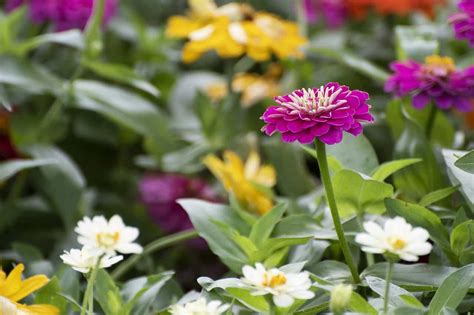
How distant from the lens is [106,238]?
0.49 m

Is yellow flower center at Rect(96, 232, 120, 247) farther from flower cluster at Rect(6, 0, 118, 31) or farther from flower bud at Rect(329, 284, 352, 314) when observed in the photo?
flower cluster at Rect(6, 0, 118, 31)

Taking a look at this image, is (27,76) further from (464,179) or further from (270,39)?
(464,179)

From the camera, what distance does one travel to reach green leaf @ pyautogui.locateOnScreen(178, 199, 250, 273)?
0.59 m

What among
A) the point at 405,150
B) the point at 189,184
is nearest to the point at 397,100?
the point at 405,150

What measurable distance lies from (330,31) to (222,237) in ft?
2.24

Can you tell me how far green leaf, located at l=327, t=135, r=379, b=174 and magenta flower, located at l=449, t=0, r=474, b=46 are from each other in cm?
11

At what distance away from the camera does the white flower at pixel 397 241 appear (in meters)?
0.44

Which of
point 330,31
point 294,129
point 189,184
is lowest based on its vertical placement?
point 189,184

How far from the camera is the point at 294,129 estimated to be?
489 millimetres

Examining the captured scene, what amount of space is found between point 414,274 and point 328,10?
0.71 metres

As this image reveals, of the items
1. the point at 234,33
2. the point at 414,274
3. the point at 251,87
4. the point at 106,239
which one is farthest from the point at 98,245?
the point at 251,87

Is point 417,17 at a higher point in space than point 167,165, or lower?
higher

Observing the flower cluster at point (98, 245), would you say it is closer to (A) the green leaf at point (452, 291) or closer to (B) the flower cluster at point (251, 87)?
(A) the green leaf at point (452, 291)

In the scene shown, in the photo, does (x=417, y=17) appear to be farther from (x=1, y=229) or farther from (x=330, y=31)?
(x=1, y=229)
